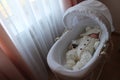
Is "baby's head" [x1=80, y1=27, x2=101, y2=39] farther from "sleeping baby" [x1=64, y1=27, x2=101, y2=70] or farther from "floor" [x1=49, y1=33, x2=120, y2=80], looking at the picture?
"floor" [x1=49, y1=33, x2=120, y2=80]

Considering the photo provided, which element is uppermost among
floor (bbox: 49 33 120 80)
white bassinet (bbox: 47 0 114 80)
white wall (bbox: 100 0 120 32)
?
white bassinet (bbox: 47 0 114 80)

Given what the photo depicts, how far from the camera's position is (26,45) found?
4.62 feet

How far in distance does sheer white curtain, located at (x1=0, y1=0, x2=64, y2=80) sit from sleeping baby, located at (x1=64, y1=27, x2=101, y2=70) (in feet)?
1.10

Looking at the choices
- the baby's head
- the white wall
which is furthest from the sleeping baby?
the white wall

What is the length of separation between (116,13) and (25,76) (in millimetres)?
1466

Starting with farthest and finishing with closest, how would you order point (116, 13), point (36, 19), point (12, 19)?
point (116, 13) < point (36, 19) < point (12, 19)

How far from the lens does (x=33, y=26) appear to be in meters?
1.43

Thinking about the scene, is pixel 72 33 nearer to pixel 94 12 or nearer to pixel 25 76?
pixel 94 12

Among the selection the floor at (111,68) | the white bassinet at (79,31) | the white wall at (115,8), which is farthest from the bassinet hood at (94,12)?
the white wall at (115,8)

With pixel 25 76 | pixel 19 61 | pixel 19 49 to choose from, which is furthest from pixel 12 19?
pixel 25 76

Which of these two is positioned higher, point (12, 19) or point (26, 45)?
point (12, 19)

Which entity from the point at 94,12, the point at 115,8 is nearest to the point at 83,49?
the point at 94,12

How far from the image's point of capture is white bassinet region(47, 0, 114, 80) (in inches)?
43.9

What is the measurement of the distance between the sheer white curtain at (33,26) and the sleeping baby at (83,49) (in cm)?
33
